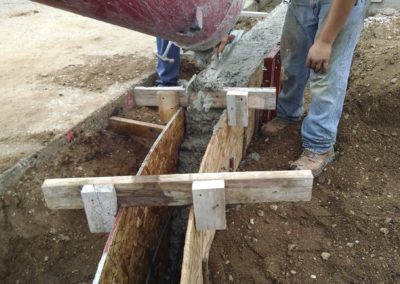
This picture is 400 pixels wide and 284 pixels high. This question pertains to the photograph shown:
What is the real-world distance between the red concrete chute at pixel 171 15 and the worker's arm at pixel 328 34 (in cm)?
69

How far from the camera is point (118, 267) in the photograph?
2.08m

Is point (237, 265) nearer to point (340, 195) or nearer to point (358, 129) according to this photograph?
point (340, 195)

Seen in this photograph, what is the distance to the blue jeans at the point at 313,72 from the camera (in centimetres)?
287

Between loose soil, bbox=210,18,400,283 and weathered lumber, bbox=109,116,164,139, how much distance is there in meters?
0.88

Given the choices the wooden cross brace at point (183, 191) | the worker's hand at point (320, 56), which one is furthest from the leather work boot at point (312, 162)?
the wooden cross brace at point (183, 191)

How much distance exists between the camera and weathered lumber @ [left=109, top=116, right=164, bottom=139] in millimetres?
3658

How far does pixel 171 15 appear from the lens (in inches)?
66.7

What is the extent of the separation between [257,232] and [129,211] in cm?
102

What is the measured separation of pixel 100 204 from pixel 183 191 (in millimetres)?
438

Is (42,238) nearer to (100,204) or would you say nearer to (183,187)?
(100,204)

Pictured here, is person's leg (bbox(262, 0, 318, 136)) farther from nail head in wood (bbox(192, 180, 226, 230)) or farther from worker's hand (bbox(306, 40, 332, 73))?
nail head in wood (bbox(192, 180, 226, 230))

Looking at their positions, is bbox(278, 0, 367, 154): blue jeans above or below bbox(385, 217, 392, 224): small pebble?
above

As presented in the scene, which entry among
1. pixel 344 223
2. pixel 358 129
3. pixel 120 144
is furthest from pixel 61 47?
pixel 344 223

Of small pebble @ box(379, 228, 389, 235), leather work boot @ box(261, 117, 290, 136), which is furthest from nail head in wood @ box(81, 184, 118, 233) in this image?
leather work boot @ box(261, 117, 290, 136)
